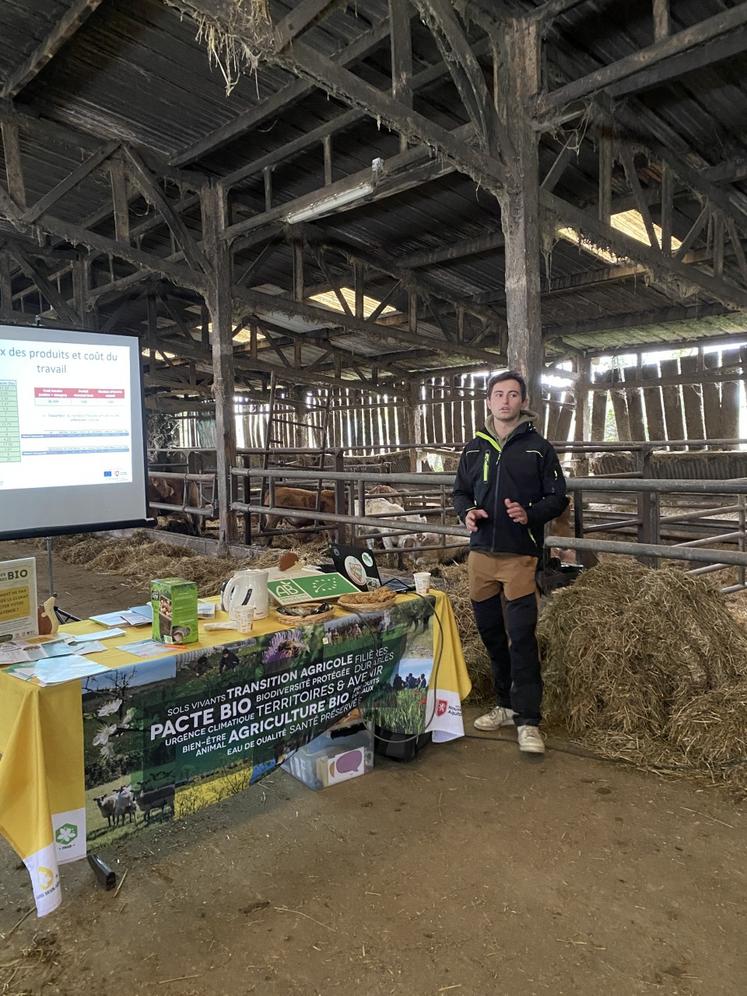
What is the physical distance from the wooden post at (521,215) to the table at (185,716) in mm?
2703

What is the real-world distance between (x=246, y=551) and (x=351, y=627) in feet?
15.8

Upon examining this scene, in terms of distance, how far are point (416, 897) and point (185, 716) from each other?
96cm

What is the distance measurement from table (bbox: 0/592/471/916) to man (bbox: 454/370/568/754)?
1.18 feet

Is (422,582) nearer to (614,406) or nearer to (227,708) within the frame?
(227,708)

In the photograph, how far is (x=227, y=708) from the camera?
233 centimetres

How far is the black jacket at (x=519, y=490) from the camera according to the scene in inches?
121

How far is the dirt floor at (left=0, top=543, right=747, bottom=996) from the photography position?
1755mm

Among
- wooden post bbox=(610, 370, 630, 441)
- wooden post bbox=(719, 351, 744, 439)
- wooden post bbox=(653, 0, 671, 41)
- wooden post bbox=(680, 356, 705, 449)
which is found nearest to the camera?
wooden post bbox=(653, 0, 671, 41)

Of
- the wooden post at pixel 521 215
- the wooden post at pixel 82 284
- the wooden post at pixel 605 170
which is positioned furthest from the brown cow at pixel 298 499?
the wooden post at pixel 605 170

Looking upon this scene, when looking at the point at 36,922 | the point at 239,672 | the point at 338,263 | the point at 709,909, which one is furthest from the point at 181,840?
the point at 338,263

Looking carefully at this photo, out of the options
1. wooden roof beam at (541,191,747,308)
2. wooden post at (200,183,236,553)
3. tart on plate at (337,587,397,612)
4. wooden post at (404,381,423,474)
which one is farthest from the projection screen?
wooden post at (404,381,423,474)

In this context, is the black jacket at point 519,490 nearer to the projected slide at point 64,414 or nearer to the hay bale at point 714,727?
the hay bale at point 714,727

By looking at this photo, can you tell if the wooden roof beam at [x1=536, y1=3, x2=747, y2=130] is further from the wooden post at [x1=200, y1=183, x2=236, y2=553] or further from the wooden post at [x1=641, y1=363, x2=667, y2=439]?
the wooden post at [x1=641, y1=363, x2=667, y2=439]

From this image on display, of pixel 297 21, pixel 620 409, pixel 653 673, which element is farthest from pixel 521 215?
pixel 620 409
